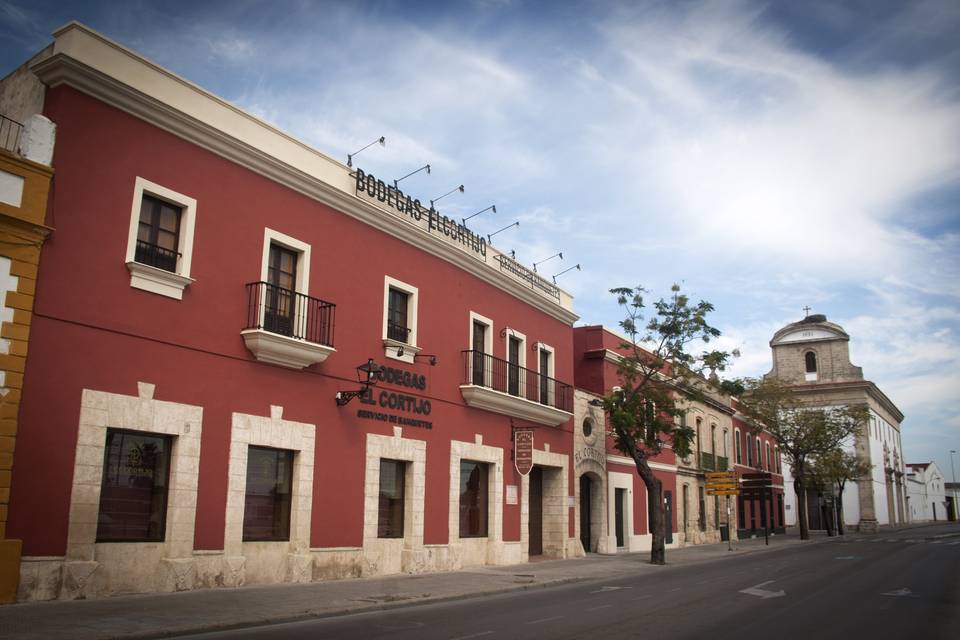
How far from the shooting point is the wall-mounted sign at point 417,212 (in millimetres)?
18297

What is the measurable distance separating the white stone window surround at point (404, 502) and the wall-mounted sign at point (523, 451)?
4183 millimetres

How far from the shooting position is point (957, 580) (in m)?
18.0

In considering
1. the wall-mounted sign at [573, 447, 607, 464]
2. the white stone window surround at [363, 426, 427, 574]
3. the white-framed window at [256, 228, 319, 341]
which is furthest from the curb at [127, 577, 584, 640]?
the wall-mounted sign at [573, 447, 607, 464]

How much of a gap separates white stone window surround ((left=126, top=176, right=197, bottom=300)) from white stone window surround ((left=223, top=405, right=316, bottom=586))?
2742mm

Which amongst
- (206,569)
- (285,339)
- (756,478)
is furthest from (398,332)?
(756,478)

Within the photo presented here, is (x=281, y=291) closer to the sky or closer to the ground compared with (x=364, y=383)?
closer to the sky

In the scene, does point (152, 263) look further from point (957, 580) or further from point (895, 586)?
point (957, 580)

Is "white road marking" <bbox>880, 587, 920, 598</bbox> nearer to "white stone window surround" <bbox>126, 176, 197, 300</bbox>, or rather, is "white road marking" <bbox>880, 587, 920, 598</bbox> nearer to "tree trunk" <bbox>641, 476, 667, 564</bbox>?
"tree trunk" <bbox>641, 476, 667, 564</bbox>

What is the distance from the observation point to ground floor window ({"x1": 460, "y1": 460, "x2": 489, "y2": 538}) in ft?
68.3

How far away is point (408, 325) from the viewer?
1936 cm

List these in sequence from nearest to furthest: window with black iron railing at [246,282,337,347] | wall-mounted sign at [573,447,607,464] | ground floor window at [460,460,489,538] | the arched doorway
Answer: window with black iron railing at [246,282,337,347], ground floor window at [460,460,489,538], wall-mounted sign at [573,447,607,464], the arched doorway

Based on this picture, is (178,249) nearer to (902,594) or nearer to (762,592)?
(762,592)

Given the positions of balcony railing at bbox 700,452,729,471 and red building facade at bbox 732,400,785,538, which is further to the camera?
red building facade at bbox 732,400,785,538

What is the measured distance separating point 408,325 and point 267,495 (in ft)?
19.2
